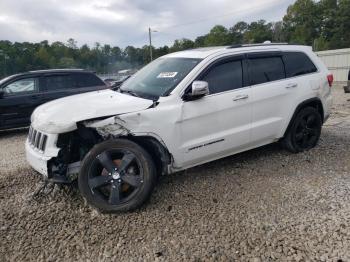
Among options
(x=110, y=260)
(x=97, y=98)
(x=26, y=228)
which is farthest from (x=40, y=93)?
(x=110, y=260)

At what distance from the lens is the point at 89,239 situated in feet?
10.6

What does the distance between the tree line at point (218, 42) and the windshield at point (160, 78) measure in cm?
5502

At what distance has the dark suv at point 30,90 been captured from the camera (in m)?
8.22

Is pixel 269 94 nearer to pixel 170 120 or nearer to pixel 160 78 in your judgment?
pixel 160 78

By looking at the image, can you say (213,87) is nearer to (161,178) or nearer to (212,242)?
(161,178)

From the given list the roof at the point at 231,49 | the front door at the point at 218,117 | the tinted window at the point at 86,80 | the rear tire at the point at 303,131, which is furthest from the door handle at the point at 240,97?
the tinted window at the point at 86,80

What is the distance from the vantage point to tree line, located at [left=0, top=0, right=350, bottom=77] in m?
64.0

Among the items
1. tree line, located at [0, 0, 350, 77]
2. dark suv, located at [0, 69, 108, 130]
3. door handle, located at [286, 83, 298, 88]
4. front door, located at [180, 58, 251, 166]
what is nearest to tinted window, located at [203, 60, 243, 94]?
front door, located at [180, 58, 251, 166]

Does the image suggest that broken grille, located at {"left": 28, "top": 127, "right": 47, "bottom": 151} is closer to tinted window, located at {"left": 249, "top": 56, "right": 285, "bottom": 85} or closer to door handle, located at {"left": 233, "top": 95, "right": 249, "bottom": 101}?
door handle, located at {"left": 233, "top": 95, "right": 249, "bottom": 101}

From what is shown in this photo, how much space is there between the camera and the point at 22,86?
8484 millimetres

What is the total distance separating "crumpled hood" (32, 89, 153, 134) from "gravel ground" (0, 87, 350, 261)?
964mm

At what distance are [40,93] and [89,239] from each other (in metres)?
→ 6.30

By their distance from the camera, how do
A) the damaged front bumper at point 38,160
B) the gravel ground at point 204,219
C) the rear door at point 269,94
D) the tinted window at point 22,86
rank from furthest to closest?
1. the tinted window at point 22,86
2. the rear door at point 269,94
3. the damaged front bumper at point 38,160
4. the gravel ground at point 204,219

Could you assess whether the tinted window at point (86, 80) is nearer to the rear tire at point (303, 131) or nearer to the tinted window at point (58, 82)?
the tinted window at point (58, 82)
